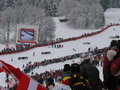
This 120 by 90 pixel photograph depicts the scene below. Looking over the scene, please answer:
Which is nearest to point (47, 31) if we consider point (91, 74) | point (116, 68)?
point (91, 74)

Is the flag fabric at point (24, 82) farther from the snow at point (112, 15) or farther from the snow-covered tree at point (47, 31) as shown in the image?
the snow at point (112, 15)

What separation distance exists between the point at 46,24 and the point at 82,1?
26361 mm

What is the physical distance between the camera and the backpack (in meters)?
5.43

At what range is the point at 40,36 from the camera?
200ft

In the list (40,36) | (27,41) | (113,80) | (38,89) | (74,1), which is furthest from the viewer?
(74,1)

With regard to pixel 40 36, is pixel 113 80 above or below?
above


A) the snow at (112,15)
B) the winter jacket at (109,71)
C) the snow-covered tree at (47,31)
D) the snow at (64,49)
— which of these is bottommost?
the snow at (112,15)

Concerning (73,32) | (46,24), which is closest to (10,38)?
(46,24)

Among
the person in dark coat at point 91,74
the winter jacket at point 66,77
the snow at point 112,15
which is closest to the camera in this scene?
the winter jacket at point 66,77

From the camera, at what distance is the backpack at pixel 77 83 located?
543 centimetres

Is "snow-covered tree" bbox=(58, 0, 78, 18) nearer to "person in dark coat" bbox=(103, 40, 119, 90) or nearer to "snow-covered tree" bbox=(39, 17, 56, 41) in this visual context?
"snow-covered tree" bbox=(39, 17, 56, 41)

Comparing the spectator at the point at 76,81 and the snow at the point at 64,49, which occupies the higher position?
the spectator at the point at 76,81

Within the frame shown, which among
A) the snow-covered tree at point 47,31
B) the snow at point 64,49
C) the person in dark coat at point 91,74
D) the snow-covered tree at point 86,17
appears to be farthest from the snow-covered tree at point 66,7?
the person in dark coat at point 91,74

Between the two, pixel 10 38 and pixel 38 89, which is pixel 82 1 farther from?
pixel 38 89
